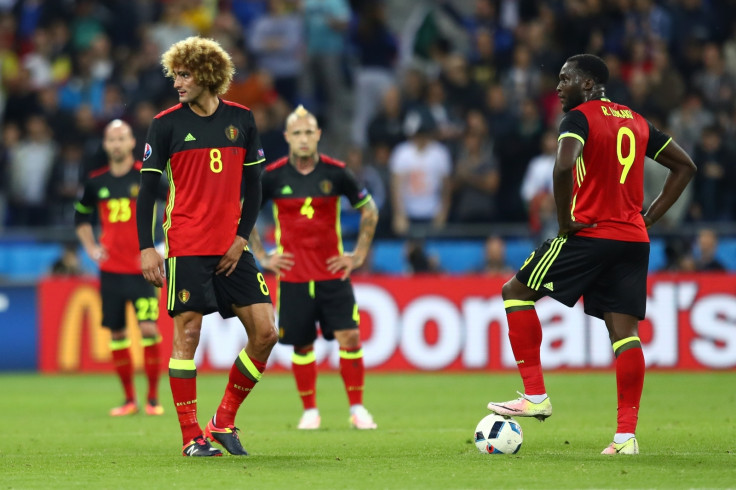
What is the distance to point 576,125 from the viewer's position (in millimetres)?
8047

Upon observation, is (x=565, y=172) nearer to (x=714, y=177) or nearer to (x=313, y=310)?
(x=313, y=310)

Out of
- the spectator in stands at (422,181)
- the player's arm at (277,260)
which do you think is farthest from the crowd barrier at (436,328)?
the player's arm at (277,260)

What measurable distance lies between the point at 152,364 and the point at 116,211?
5.19 ft

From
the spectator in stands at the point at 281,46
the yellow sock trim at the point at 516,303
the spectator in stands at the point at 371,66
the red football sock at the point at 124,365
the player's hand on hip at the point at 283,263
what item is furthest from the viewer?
the spectator in stands at the point at 371,66

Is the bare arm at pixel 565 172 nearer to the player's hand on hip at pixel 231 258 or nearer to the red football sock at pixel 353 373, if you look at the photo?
the player's hand on hip at pixel 231 258

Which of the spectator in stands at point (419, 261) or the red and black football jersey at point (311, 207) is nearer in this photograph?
the red and black football jersey at point (311, 207)

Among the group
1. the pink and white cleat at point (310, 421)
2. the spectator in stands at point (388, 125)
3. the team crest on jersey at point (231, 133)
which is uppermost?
the spectator in stands at point (388, 125)

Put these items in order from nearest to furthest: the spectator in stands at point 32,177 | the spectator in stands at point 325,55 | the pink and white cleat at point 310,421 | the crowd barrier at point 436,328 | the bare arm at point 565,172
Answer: the bare arm at point 565,172, the pink and white cleat at point 310,421, the crowd barrier at point 436,328, the spectator in stands at point 32,177, the spectator in stands at point 325,55

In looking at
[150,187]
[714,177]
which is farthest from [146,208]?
[714,177]

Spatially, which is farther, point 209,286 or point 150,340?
point 150,340

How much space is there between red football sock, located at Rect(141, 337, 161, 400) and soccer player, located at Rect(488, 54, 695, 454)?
201 inches

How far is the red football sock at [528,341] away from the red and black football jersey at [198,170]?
196 cm

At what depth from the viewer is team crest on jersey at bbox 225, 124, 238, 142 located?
8.22 metres

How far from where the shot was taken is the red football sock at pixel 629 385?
323 inches
